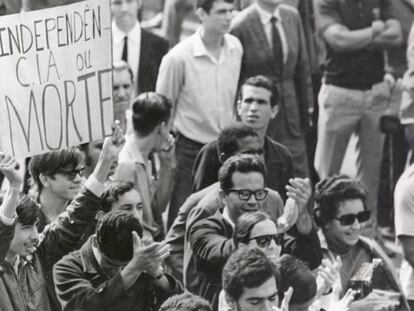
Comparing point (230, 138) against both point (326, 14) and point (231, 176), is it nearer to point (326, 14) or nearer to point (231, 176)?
point (231, 176)


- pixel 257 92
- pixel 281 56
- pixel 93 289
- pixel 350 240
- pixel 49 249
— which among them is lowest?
pixel 350 240

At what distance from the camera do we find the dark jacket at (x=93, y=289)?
27.5 feet

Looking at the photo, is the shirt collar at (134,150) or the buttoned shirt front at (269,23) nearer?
the shirt collar at (134,150)

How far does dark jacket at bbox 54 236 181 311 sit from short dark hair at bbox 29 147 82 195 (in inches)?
24.0

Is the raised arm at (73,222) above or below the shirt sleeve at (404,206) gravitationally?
above

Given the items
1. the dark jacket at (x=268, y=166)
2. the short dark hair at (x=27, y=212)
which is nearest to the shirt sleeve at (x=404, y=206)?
the dark jacket at (x=268, y=166)

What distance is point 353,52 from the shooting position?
1036 cm

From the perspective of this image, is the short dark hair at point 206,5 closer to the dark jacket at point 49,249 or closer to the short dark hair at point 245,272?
the dark jacket at point 49,249

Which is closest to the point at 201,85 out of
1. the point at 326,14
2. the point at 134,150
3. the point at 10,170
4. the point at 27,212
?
the point at 134,150

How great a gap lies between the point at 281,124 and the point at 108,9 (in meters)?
1.50

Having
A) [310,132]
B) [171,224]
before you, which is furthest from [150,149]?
[310,132]

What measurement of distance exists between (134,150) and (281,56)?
117 centimetres

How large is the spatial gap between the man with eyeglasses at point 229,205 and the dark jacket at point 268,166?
60 centimetres

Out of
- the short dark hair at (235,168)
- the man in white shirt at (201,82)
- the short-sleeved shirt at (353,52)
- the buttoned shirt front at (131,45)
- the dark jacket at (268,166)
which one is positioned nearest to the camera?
the short dark hair at (235,168)
